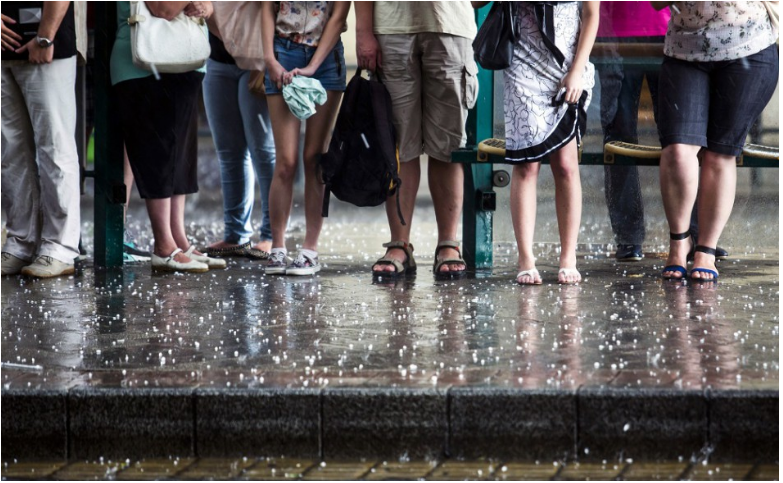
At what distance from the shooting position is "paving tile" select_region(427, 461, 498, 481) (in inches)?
122

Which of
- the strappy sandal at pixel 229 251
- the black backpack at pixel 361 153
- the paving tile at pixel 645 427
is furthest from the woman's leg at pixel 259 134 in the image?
the paving tile at pixel 645 427

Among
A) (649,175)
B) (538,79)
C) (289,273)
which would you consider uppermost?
(538,79)

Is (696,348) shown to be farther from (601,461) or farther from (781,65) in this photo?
(781,65)

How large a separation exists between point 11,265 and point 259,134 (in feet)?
6.09

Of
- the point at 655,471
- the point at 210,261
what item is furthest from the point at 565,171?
the point at 655,471

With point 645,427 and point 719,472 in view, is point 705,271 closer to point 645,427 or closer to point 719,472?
point 645,427

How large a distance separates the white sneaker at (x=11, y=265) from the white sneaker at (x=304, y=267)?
1571 mm

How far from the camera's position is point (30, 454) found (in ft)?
11.1

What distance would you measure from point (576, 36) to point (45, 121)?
9.72 feet

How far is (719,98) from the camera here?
6012mm

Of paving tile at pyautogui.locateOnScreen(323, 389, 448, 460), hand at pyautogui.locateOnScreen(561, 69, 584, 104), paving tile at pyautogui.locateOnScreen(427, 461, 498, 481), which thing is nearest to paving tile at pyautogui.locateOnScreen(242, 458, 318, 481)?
paving tile at pyautogui.locateOnScreen(323, 389, 448, 460)

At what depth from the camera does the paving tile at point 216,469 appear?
10.3 ft

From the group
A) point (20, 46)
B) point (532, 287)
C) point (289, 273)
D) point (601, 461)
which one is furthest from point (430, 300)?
point (20, 46)

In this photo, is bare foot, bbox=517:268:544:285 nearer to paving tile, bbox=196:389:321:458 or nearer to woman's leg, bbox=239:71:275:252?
woman's leg, bbox=239:71:275:252
